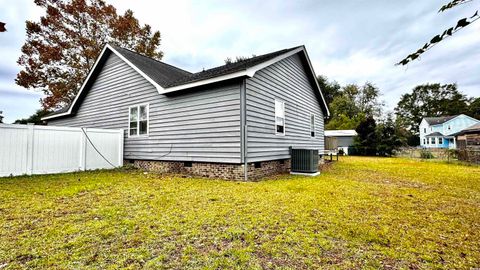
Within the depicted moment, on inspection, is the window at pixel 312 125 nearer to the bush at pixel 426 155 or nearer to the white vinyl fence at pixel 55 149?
the white vinyl fence at pixel 55 149

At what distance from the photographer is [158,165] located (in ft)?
30.3

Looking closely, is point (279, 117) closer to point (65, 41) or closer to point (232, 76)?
point (232, 76)

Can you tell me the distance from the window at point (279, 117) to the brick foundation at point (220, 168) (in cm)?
122

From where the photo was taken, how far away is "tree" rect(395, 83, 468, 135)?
47772mm

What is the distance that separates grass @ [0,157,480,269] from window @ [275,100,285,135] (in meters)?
3.58

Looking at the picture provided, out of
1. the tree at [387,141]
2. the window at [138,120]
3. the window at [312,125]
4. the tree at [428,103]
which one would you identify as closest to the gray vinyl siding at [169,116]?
the window at [138,120]

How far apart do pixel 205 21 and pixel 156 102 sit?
5.98m

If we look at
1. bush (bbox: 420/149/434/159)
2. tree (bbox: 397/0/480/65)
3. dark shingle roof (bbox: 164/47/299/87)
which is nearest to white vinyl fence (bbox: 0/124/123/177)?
dark shingle roof (bbox: 164/47/299/87)

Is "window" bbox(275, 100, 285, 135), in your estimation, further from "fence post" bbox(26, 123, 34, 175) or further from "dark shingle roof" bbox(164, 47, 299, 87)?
"fence post" bbox(26, 123, 34, 175)

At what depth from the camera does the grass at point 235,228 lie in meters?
2.35

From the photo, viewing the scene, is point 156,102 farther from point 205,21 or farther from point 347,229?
point 347,229

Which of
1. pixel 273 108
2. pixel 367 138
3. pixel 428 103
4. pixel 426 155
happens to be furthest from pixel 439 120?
pixel 273 108

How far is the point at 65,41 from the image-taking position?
17.1 metres

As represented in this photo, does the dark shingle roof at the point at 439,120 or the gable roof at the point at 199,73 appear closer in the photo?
the gable roof at the point at 199,73
